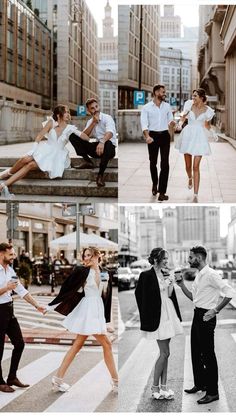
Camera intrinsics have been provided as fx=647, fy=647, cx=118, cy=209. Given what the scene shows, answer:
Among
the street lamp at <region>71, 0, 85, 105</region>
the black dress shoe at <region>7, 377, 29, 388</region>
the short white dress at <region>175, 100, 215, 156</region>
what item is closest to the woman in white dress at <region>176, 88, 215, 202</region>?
the short white dress at <region>175, 100, 215, 156</region>

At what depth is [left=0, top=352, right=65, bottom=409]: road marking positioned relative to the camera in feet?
10.6

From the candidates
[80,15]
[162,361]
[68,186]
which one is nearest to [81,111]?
[68,186]

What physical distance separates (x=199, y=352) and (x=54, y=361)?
752mm

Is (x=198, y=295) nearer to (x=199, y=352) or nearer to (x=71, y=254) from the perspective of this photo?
(x=199, y=352)

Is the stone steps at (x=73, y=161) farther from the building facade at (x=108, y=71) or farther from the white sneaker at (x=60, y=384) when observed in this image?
the white sneaker at (x=60, y=384)

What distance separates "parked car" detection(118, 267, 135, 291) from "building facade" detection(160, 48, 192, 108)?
0.81 m

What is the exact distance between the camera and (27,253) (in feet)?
10.5

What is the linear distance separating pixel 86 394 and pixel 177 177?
1146 millimetres

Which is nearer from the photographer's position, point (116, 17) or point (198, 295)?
point (198, 295)

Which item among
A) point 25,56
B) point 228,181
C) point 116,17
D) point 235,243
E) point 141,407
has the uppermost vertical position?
point 116,17

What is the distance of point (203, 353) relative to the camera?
3.04m

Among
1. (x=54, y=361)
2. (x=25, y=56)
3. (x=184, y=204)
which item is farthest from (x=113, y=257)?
(x=25, y=56)

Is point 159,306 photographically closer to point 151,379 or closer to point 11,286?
point 151,379

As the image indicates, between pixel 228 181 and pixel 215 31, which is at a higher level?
pixel 215 31
